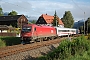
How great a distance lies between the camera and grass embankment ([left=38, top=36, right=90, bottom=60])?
15.9m

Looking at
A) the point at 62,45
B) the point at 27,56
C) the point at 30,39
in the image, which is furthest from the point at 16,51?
the point at 30,39

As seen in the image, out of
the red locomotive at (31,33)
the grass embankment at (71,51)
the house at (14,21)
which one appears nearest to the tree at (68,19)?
the house at (14,21)

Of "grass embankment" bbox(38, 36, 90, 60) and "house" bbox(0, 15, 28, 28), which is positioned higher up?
"house" bbox(0, 15, 28, 28)

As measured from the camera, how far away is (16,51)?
19.8 metres

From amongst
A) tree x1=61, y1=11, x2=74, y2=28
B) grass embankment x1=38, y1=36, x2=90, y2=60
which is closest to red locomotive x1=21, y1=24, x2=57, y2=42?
grass embankment x1=38, y1=36, x2=90, y2=60

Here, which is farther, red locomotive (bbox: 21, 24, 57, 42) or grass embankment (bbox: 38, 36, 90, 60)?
red locomotive (bbox: 21, 24, 57, 42)

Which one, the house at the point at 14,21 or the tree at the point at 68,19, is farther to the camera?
the tree at the point at 68,19

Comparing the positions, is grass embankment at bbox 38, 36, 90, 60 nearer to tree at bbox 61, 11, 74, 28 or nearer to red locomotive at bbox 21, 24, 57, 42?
red locomotive at bbox 21, 24, 57, 42

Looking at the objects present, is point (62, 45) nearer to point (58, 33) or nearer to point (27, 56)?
point (27, 56)

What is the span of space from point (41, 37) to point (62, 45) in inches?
615

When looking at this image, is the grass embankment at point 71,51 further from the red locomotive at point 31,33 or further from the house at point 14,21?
the house at point 14,21

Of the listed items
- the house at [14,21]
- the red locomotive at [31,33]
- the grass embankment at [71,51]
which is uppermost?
the house at [14,21]

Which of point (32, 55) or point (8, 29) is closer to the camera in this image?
Answer: point (32, 55)

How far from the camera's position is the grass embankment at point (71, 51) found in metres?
15.9
